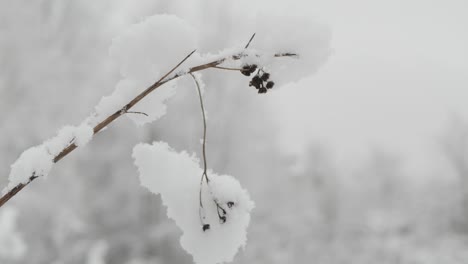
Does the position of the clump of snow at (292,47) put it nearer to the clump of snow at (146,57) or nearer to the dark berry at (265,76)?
the dark berry at (265,76)

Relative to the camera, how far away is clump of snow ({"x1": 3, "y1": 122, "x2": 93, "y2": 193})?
49 cm

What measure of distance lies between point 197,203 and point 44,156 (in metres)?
0.22

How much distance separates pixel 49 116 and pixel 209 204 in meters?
6.02

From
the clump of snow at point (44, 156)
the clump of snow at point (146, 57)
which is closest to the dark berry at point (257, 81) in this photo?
the clump of snow at point (146, 57)

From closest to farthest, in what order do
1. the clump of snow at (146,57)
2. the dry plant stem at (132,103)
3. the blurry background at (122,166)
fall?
the dry plant stem at (132,103) < the clump of snow at (146,57) < the blurry background at (122,166)

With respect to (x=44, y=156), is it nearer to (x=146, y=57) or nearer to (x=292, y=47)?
(x=146, y=57)

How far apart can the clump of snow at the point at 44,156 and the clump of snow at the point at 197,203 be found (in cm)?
12

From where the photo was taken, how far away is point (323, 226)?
9281mm

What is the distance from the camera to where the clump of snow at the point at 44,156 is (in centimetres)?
49

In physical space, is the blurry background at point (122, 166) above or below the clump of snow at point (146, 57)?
above

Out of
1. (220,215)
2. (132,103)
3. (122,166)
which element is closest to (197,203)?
(220,215)

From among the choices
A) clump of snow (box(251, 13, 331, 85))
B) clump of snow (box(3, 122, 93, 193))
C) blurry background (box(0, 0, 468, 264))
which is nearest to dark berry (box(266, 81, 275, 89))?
clump of snow (box(251, 13, 331, 85))

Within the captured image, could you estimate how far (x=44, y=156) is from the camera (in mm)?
497

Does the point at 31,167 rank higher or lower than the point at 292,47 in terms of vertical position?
lower
